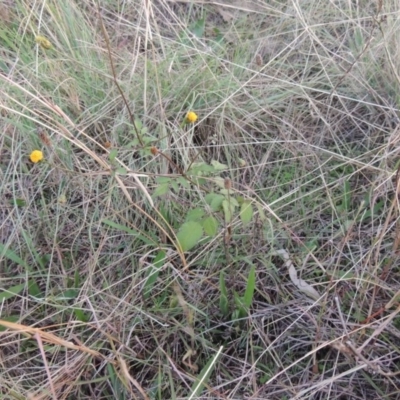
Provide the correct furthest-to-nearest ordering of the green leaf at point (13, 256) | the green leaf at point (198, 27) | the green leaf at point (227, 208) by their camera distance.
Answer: the green leaf at point (198, 27) → the green leaf at point (13, 256) → the green leaf at point (227, 208)

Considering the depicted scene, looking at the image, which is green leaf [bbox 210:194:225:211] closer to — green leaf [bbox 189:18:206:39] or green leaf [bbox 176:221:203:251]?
green leaf [bbox 176:221:203:251]

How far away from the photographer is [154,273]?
109cm

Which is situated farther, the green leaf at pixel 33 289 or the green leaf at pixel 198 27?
the green leaf at pixel 198 27

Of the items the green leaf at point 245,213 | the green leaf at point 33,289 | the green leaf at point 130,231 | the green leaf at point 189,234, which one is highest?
the green leaf at point 245,213

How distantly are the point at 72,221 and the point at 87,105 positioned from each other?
0.33 meters

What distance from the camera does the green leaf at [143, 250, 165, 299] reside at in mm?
1094

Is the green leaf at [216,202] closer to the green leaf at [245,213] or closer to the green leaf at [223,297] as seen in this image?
the green leaf at [245,213]

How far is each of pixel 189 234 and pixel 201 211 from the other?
2.5 inches

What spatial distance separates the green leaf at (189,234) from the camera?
967mm

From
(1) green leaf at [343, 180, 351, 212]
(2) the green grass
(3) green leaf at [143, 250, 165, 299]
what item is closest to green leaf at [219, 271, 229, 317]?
(2) the green grass

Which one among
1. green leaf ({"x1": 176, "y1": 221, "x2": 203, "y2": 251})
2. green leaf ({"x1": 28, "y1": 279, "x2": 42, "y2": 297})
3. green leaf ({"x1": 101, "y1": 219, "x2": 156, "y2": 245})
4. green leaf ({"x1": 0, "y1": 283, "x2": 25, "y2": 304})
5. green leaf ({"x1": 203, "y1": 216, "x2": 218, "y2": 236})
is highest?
green leaf ({"x1": 203, "y1": 216, "x2": 218, "y2": 236})

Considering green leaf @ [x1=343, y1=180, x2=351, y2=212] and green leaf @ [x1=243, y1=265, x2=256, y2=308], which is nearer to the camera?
green leaf @ [x1=243, y1=265, x2=256, y2=308]

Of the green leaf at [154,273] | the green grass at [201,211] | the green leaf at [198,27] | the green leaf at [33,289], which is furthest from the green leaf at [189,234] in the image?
the green leaf at [198,27]

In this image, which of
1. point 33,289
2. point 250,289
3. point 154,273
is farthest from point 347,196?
point 33,289
